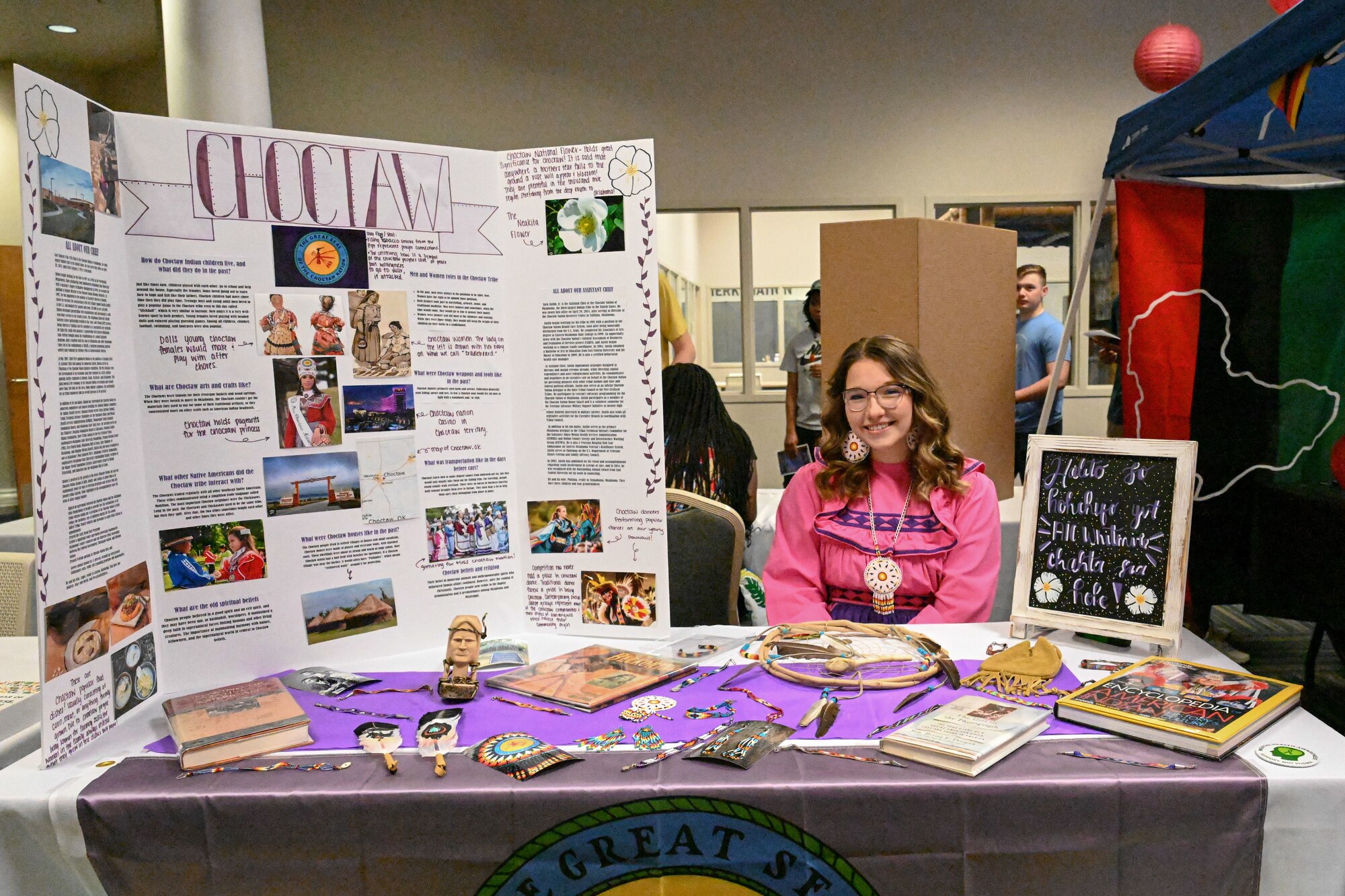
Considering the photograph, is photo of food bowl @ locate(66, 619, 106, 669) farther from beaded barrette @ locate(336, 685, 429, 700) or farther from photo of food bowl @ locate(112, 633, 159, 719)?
beaded barrette @ locate(336, 685, 429, 700)

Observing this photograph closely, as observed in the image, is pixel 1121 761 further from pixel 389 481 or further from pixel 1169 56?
pixel 1169 56

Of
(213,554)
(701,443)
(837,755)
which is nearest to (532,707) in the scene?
(837,755)

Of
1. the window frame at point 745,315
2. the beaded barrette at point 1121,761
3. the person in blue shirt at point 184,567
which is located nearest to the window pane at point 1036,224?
the window frame at point 745,315

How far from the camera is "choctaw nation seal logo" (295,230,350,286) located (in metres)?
1.56

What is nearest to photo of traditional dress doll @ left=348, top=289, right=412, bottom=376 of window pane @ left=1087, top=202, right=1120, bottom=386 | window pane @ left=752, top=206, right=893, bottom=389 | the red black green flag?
the red black green flag

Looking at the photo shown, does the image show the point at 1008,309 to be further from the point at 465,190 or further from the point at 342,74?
the point at 342,74

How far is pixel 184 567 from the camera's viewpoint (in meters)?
1.51

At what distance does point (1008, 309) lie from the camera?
3045 millimetres

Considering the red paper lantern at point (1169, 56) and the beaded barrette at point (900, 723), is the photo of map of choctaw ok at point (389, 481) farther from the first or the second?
the red paper lantern at point (1169, 56)

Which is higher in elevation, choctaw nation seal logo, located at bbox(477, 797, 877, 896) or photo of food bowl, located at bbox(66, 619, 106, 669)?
photo of food bowl, located at bbox(66, 619, 106, 669)

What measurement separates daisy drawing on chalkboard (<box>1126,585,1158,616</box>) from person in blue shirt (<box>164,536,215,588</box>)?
1.56 meters

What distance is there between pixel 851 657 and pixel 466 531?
746 millimetres

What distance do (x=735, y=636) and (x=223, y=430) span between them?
973 mm

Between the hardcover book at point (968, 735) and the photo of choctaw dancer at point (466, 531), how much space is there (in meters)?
0.85
